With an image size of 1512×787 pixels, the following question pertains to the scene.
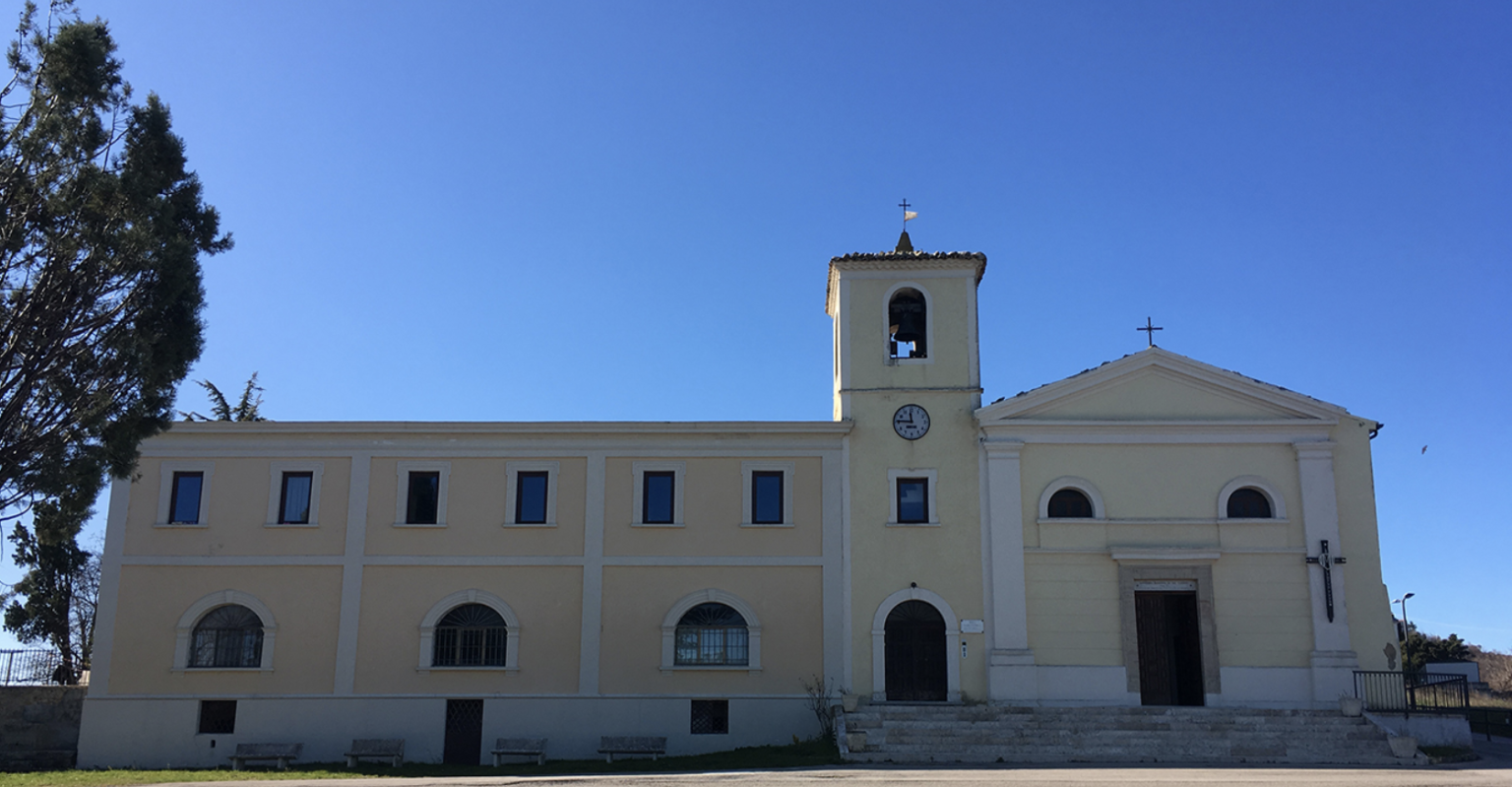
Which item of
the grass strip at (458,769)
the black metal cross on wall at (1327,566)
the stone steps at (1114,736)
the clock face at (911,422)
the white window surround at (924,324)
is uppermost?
the white window surround at (924,324)

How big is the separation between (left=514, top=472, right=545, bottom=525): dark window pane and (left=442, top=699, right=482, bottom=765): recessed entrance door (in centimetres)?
390

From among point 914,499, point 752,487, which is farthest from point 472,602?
point 914,499

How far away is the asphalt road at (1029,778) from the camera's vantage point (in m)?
17.7

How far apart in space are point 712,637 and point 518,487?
5.28 meters

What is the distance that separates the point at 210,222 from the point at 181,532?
9515 millimetres

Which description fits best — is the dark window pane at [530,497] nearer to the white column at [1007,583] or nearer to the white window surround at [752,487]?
the white window surround at [752,487]

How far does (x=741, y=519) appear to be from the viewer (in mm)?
25734

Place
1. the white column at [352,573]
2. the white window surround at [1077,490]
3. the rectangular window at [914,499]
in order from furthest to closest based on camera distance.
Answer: the rectangular window at [914,499], the white window surround at [1077,490], the white column at [352,573]

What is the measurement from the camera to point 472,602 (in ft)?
83.5

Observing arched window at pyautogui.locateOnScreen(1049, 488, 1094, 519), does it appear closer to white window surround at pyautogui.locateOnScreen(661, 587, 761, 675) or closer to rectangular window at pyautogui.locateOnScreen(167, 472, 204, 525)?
white window surround at pyautogui.locateOnScreen(661, 587, 761, 675)

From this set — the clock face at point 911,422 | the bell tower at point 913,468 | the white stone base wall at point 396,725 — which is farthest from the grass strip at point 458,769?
the clock face at point 911,422

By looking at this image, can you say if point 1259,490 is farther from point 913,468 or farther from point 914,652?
point 914,652

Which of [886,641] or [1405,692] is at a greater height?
[886,641]

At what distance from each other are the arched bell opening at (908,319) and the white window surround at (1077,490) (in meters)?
4.15
